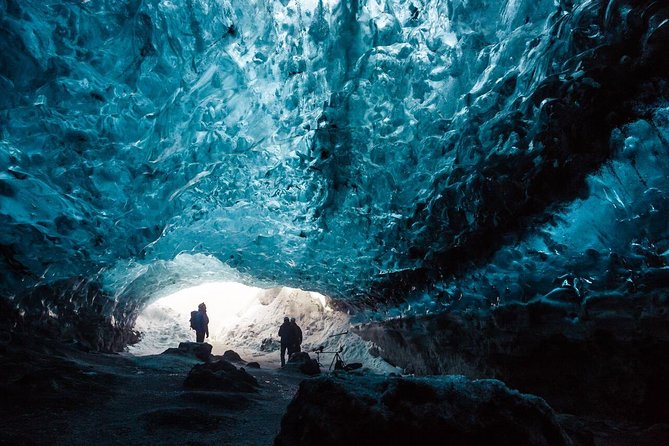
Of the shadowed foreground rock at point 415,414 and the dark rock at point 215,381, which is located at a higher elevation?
the dark rock at point 215,381

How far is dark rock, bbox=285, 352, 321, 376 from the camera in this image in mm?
10742

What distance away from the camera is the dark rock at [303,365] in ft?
35.2

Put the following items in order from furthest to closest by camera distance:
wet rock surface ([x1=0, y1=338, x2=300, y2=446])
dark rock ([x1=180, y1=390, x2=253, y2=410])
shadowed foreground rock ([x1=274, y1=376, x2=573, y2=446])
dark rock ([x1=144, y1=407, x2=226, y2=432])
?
dark rock ([x1=180, y1=390, x2=253, y2=410]), dark rock ([x1=144, y1=407, x2=226, y2=432]), wet rock surface ([x1=0, y1=338, x2=300, y2=446]), shadowed foreground rock ([x1=274, y1=376, x2=573, y2=446])

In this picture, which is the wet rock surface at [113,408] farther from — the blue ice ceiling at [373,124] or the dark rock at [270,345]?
the dark rock at [270,345]

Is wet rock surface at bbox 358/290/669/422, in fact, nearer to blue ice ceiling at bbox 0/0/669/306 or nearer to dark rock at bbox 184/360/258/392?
blue ice ceiling at bbox 0/0/669/306

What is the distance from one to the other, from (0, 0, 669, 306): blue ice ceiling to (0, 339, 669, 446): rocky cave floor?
264 cm

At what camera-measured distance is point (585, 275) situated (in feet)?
17.1

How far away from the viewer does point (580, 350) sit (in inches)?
218

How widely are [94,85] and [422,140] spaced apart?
4668 millimetres

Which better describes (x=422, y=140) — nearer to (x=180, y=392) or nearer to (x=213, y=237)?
(x=180, y=392)

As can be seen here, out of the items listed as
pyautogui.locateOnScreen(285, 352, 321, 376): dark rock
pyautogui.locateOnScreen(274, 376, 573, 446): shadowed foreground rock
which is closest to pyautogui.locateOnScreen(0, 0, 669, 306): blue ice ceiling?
pyautogui.locateOnScreen(274, 376, 573, 446): shadowed foreground rock

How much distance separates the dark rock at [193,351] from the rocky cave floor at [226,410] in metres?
3.96

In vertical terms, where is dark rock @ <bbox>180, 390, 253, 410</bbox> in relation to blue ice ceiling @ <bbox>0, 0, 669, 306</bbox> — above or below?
below

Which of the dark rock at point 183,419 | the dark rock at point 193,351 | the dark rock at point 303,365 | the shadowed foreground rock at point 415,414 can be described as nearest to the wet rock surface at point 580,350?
the shadowed foreground rock at point 415,414
